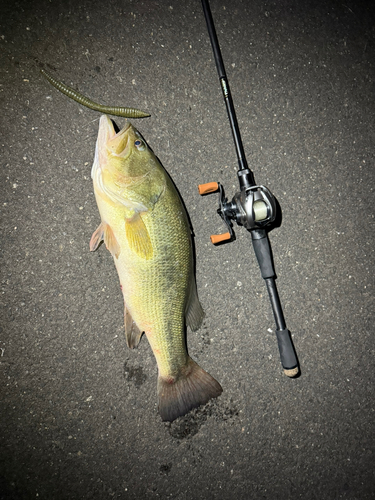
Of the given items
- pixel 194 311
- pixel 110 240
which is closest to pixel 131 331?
pixel 194 311

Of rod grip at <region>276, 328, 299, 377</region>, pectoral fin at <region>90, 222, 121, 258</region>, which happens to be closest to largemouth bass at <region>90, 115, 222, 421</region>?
pectoral fin at <region>90, 222, 121, 258</region>

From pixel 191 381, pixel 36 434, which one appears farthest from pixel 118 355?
pixel 36 434

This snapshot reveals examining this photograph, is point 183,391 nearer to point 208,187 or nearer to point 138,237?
point 138,237

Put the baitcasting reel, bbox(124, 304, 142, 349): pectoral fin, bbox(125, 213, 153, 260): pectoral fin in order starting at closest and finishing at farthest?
bbox(125, 213, 153, 260): pectoral fin
the baitcasting reel
bbox(124, 304, 142, 349): pectoral fin

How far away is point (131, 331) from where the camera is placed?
1.89m

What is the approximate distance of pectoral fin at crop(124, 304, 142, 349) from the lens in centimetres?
187

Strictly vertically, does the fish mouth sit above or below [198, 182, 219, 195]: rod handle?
above

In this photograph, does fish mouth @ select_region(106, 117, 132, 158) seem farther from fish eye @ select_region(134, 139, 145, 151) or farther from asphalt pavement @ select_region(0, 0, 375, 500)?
asphalt pavement @ select_region(0, 0, 375, 500)

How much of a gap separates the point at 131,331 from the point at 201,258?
0.71m

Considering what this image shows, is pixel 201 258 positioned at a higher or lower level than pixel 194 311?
higher

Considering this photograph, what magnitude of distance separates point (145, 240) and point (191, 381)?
96cm

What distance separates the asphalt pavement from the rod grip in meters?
0.26

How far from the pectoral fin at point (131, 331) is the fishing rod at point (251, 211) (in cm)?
71

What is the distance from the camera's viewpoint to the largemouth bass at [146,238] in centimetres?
168
